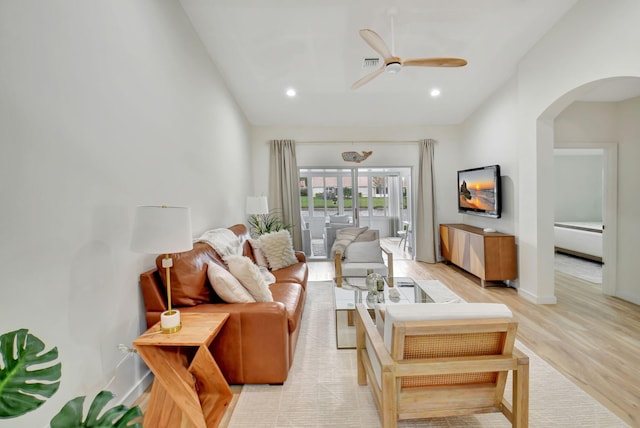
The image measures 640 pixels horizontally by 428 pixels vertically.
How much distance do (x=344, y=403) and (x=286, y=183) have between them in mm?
4286

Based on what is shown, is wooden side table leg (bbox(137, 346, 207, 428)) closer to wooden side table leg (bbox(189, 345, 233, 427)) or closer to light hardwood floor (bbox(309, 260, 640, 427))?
wooden side table leg (bbox(189, 345, 233, 427))

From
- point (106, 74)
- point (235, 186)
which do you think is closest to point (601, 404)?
point (106, 74)

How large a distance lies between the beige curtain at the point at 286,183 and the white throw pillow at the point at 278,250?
1879mm

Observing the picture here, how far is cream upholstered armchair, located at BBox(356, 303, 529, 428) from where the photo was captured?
4.47 feet

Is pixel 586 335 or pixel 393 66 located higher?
pixel 393 66

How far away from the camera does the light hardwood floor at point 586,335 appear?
1.97 m

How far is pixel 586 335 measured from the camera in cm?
268

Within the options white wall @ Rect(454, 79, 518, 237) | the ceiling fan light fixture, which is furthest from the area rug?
the ceiling fan light fixture

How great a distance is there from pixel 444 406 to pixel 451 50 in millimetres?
3719

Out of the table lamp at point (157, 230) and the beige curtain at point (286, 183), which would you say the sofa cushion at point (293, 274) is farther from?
the beige curtain at point (286, 183)

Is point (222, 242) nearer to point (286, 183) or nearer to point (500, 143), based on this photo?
point (286, 183)

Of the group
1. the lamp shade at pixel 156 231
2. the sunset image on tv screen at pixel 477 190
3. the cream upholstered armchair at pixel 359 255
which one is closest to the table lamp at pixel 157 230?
the lamp shade at pixel 156 231

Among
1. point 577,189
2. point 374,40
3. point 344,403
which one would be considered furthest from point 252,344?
point 577,189

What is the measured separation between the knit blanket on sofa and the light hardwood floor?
9.25 ft
